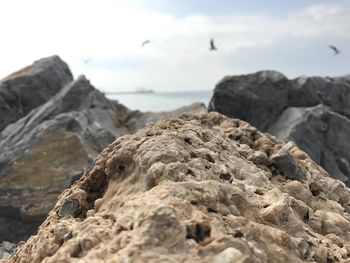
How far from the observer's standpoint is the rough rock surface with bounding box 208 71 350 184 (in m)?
27.2

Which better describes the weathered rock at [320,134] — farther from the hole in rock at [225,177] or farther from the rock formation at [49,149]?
the hole in rock at [225,177]

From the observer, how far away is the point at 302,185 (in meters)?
8.45

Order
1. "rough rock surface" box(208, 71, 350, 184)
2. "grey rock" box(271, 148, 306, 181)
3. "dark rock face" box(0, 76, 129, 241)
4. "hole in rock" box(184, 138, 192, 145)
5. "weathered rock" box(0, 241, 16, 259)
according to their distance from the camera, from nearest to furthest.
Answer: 1. "hole in rock" box(184, 138, 192, 145)
2. "grey rock" box(271, 148, 306, 181)
3. "weathered rock" box(0, 241, 16, 259)
4. "dark rock face" box(0, 76, 129, 241)
5. "rough rock surface" box(208, 71, 350, 184)

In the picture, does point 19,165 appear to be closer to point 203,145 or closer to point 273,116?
point 273,116

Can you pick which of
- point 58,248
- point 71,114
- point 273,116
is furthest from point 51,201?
point 58,248

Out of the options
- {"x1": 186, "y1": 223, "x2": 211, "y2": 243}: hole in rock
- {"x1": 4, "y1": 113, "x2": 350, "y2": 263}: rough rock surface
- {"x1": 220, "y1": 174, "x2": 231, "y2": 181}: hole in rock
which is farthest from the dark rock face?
{"x1": 186, "y1": 223, "x2": 211, "y2": 243}: hole in rock

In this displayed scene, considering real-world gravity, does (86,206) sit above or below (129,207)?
below

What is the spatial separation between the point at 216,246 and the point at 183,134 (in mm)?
3384

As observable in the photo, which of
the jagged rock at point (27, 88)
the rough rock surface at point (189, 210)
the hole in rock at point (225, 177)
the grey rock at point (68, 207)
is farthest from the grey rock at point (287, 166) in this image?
the jagged rock at point (27, 88)

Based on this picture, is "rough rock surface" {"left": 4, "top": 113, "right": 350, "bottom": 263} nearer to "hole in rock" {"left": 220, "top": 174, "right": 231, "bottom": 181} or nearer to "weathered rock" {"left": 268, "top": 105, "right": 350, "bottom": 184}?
"hole in rock" {"left": 220, "top": 174, "right": 231, "bottom": 181}

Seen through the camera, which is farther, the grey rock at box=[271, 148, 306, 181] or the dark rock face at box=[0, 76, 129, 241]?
the dark rock face at box=[0, 76, 129, 241]

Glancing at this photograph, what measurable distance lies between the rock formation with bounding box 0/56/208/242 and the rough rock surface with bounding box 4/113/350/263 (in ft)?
54.3

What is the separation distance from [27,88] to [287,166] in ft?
101

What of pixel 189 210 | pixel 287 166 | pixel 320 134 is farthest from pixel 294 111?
pixel 189 210
